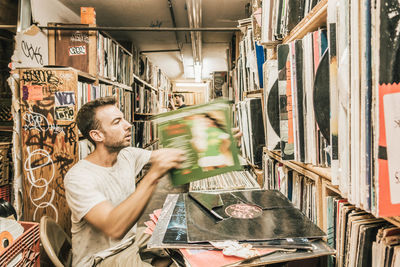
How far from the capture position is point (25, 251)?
97cm

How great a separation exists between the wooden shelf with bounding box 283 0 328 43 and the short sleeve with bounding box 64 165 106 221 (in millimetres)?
1009

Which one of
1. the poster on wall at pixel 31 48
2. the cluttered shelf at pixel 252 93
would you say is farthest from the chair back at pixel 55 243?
the poster on wall at pixel 31 48

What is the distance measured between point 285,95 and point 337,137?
0.27 metres

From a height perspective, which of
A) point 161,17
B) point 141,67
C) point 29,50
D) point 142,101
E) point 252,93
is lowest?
point 252,93

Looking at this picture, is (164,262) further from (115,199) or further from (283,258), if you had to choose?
(115,199)

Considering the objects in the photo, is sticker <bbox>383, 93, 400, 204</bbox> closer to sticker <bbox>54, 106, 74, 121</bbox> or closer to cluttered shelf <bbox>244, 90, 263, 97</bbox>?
cluttered shelf <bbox>244, 90, 263, 97</bbox>

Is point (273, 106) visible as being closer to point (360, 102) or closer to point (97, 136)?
point (360, 102)

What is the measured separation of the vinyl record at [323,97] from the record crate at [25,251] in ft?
3.53

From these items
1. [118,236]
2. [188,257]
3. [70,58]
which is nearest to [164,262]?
[118,236]

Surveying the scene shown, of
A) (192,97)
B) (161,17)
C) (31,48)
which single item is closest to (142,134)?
(161,17)

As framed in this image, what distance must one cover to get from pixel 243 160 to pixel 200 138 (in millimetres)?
1136

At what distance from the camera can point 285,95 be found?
73 centimetres

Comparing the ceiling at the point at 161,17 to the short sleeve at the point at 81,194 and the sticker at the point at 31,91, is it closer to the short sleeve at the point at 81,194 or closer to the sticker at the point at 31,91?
the sticker at the point at 31,91

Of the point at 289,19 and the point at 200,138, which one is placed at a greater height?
the point at 289,19
